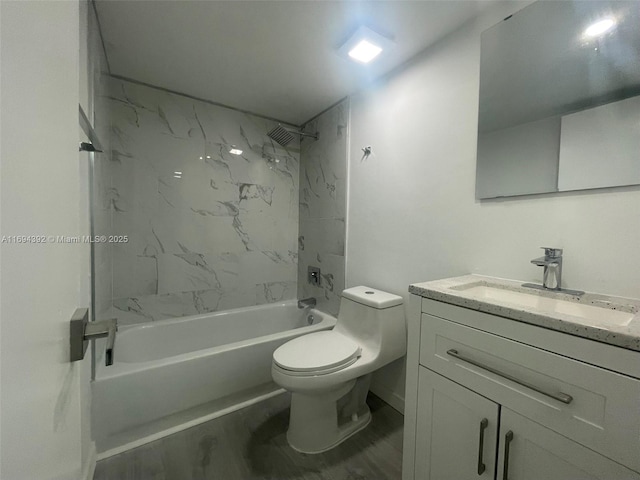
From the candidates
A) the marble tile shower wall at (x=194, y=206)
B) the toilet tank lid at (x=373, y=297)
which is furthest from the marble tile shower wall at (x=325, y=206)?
the toilet tank lid at (x=373, y=297)

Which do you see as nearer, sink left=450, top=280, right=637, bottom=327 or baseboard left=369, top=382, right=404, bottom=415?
sink left=450, top=280, right=637, bottom=327

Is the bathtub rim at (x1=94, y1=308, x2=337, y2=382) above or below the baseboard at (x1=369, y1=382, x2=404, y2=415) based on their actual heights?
above

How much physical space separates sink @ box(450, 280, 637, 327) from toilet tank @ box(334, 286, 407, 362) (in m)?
0.52

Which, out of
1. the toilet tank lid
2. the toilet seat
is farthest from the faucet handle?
the toilet seat

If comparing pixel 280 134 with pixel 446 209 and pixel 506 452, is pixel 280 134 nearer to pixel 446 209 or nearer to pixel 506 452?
pixel 446 209

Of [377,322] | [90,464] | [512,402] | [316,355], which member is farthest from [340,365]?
[90,464]

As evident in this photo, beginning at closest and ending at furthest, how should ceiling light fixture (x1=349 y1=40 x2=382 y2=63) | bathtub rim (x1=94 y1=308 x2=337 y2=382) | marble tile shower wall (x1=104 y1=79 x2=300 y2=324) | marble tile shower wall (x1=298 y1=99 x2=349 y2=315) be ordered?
bathtub rim (x1=94 y1=308 x2=337 y2=382), ceiling light fixture (x1=349 y1=40 x2=382 y2=63), marble tile shower wall (x1=104 y1=79 x2=300 y2=324), marble tile shower wall (x1=298 y1=99 x2=349 y2=315)

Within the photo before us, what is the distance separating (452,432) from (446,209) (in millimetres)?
1006

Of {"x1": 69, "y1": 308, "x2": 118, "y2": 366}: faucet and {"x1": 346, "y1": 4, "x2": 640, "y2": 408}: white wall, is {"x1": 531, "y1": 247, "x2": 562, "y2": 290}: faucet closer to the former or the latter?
{"x1": 346, "y1": 4, "x2": 640, "y2": 408}: white wall

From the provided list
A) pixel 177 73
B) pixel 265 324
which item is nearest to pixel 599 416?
pixel 265 324

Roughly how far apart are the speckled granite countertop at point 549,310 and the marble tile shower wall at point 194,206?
1758mm

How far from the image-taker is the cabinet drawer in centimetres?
57

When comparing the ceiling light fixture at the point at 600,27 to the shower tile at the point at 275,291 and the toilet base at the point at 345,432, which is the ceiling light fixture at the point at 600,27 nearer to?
the toilet base at the point at 345,432

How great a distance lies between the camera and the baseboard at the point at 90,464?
1.10 metres
